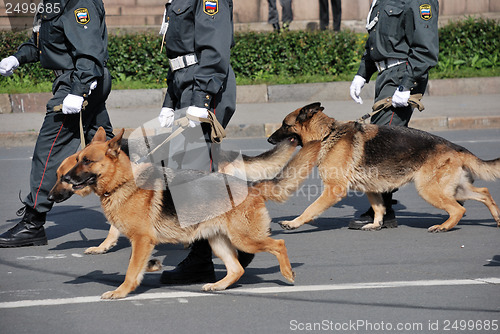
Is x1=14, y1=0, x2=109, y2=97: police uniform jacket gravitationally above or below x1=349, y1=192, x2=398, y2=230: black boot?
above

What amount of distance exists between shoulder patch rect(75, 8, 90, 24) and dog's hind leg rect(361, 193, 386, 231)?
9.36 ft

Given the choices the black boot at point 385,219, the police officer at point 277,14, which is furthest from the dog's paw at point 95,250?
the police officer at point 277,14

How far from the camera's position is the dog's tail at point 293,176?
4609 millimetres

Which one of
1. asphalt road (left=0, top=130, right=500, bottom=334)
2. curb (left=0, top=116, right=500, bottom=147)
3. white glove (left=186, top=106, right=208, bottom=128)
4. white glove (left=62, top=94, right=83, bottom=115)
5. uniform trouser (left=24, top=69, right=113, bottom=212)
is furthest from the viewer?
curb (left=0, top=116, right=500, bottom=147)

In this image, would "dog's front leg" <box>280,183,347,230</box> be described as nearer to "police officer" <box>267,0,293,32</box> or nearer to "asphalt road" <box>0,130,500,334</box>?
"asphalt road" <box>0,130,500,334</box>

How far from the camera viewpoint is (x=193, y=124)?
4.77 meters

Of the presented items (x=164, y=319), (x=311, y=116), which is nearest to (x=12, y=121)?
(x=311, y=116)

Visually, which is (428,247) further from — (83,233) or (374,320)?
(83,233)

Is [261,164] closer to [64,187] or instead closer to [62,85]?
[64,187]

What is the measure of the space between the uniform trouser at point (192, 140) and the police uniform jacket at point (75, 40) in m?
0.83

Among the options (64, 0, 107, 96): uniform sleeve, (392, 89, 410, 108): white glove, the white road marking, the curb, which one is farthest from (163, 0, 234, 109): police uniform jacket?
the curb

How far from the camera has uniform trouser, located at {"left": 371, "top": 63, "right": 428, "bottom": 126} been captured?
21.1 ft

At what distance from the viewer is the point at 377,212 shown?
636cm

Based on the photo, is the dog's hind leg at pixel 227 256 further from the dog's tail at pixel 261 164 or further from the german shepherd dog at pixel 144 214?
the dog's tail at pixel 261 164
